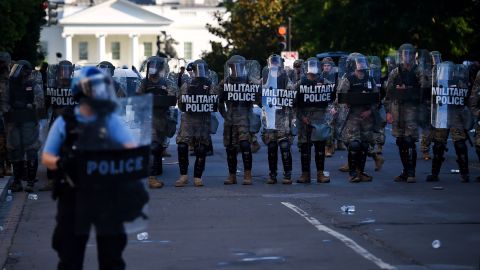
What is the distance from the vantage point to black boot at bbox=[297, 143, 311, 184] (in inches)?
698

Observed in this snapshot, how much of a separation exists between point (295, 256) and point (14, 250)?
2835mm

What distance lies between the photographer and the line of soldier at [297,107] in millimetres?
17375

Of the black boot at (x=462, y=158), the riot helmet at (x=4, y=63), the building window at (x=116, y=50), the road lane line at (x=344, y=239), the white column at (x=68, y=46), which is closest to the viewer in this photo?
the road lane line at (x=344, y=239)

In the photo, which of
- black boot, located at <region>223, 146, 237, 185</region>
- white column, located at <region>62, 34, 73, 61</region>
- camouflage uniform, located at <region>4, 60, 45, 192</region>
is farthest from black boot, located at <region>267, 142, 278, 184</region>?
white column, located at <region>62, 34, 73, 61</region>

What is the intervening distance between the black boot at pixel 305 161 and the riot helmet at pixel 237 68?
1428 mm

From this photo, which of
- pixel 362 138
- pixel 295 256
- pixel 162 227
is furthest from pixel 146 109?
pixel 362 138

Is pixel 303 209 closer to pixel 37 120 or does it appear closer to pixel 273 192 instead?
pixel 273 192

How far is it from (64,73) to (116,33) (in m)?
110

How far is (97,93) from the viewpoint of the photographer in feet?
25.3

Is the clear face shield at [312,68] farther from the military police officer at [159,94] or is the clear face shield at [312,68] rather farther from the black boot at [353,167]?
the military police officer at [159,94]

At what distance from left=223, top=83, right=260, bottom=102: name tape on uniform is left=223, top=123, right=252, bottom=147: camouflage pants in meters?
0.42

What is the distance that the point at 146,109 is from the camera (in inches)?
308

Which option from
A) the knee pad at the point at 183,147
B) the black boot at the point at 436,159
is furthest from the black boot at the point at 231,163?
the black boot at the point at 436,159

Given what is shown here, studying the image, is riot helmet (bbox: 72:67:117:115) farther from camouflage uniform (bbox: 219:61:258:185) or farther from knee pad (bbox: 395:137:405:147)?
knee pad (bbox: 395:137:405:147)
